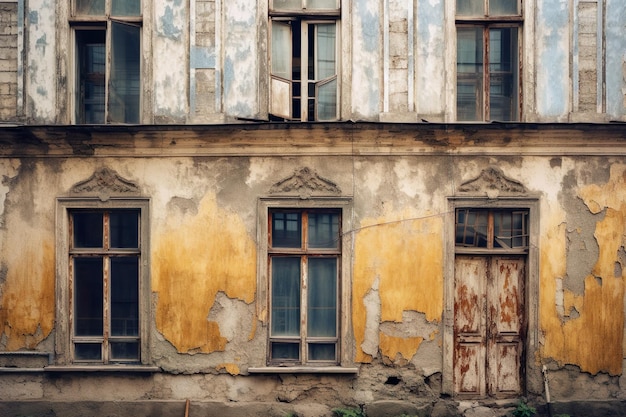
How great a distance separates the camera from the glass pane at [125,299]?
26.5 ft

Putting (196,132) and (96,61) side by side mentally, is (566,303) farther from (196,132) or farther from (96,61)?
(96,61)

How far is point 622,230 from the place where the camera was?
788 centimetres

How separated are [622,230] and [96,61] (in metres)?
6.95

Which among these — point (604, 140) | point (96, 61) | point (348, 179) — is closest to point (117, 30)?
point (96, 61)

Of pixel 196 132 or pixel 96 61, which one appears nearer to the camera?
pixel 196 132

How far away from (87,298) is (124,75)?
2865 mm

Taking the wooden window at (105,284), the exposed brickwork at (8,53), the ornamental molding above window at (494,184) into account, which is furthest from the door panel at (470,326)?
the exposed brickwork at (8,53)

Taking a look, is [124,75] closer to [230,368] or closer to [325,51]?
[325,51]

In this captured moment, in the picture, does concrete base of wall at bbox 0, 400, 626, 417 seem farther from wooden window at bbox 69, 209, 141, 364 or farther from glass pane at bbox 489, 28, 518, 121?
glass pane at bbox 489, 28, 518, 121

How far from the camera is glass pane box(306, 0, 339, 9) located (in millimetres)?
8148

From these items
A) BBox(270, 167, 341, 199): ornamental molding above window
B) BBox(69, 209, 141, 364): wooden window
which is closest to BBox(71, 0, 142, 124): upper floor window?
BBox(69, 209, 141, 364): wooden window

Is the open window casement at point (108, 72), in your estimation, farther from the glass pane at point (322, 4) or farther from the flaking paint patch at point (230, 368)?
the flaking paint patch at point (230, 368)

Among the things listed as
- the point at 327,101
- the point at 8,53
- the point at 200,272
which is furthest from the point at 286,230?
the point at 8,53

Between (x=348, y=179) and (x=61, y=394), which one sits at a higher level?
(x=348, y=179)
